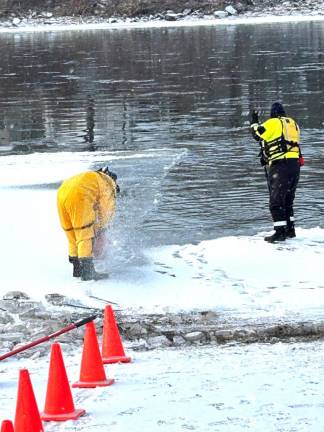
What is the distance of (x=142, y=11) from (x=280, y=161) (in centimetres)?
6542

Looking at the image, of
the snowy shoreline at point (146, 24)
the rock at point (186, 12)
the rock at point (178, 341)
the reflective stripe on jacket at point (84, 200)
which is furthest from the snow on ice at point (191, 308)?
the rock at point (186, 12)

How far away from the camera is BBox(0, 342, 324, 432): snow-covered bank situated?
6059 mm

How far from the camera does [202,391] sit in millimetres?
6707

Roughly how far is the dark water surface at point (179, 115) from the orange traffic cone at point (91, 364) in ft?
15.9

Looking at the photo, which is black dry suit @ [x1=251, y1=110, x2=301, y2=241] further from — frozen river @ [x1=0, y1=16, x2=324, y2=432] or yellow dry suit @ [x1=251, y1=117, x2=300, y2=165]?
frozen river @ [x1=0, y1=16, x2=324, y2=432]

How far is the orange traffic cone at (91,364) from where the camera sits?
6.88 m

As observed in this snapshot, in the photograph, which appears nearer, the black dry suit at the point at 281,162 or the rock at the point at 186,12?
the black dry suit at the point at 281,162

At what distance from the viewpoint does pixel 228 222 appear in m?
12.7

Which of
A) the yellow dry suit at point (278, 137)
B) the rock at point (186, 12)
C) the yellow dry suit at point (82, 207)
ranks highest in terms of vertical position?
Answer: the rock at point (186, 12)

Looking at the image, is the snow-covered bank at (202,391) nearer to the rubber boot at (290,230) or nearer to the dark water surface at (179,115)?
the rubber boot at (290,230)

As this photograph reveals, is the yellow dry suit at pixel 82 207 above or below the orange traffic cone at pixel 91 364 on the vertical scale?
above

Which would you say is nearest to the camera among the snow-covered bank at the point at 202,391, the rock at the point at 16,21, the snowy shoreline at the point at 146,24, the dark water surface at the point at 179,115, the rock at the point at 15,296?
the snow-covered bank at the point at 202,391

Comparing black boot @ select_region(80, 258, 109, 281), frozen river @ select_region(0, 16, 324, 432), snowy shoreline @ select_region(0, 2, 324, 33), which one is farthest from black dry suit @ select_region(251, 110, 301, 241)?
snowy shoreline @ select_region(0, 2, 324, 33)

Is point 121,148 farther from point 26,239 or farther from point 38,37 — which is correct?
point 38,37
